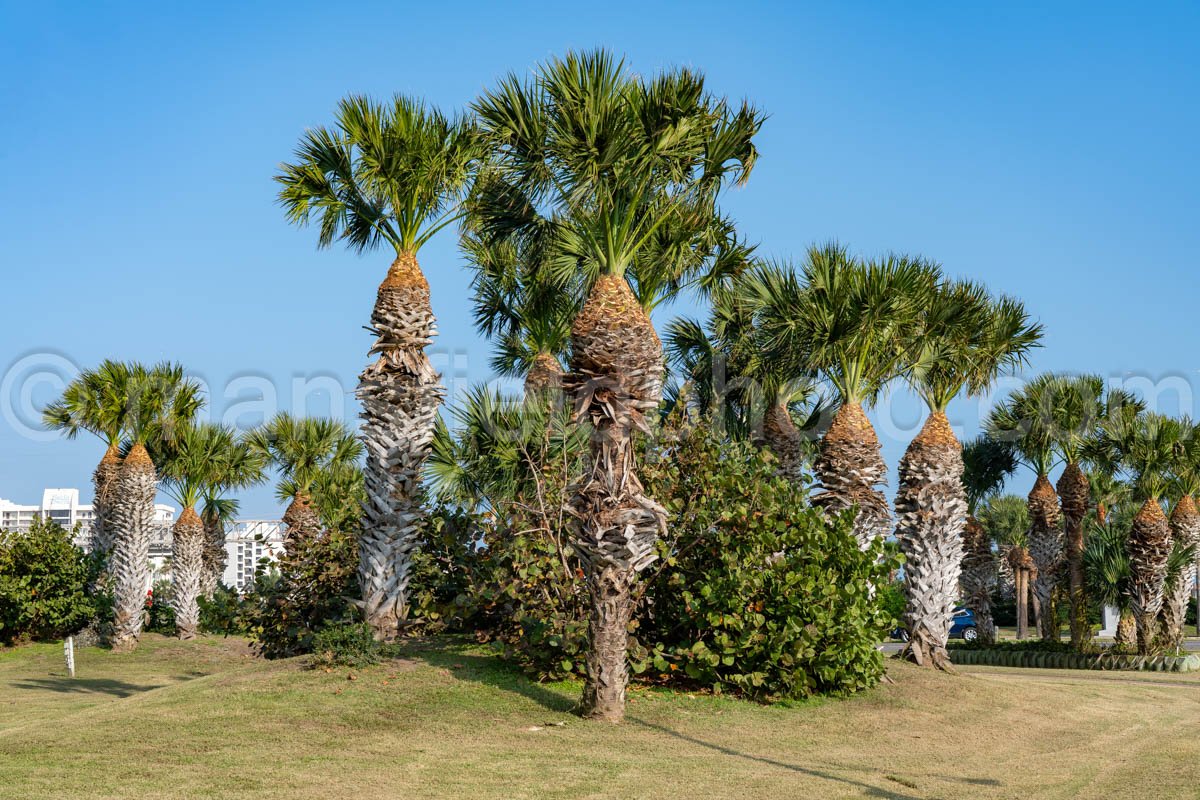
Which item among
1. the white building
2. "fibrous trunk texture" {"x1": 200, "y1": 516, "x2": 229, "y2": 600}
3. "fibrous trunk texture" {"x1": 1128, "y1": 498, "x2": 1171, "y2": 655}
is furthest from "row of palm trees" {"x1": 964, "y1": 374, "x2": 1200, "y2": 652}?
the white building

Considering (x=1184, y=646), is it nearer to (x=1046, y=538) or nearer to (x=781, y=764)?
(x=1046, y=538)

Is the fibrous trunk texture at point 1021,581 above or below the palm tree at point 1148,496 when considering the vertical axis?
below

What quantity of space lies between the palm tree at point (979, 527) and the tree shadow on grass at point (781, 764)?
2498 cm

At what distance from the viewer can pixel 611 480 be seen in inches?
465

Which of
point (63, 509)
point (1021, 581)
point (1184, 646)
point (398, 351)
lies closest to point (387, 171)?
point (398, 351)

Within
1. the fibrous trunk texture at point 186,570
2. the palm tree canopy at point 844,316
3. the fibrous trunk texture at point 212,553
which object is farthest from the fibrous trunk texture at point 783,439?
the fibrous trunk texture at point 212,553

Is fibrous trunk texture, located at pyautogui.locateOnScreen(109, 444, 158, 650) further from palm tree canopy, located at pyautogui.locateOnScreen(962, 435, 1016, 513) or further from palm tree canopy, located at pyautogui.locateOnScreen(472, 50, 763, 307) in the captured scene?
palm tree canopy, located at pyautogui.locateOnScreen(962, 435, 1016, 513)

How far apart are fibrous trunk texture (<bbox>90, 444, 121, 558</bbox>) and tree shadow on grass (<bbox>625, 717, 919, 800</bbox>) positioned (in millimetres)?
22464

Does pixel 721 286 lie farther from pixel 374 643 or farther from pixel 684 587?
pixel 374 643

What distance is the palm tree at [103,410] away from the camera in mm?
28906

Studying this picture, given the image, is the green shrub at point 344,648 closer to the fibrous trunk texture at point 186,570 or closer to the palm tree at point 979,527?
the fibrous trunk texture at point 186,570

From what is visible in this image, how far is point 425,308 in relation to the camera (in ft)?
50.4

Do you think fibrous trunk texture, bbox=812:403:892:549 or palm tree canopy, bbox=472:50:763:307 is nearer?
palm tree canopy, bbox=472:50:763:307

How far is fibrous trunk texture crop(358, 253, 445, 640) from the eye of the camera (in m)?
15.1
